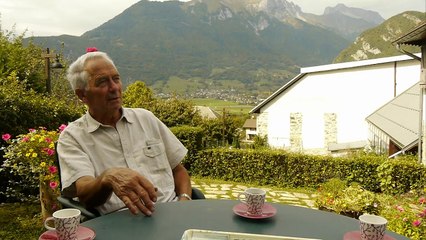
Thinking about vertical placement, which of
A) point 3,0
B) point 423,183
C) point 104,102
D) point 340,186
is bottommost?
point 423,183

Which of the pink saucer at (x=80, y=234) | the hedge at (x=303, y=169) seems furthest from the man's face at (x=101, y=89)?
the hedge at (x=303, y=169)

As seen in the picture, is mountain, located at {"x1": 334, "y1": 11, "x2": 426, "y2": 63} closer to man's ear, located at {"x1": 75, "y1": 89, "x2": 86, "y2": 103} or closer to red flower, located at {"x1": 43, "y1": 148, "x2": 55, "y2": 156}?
red flower, located at {"x1": 43, "y1": 148, "x2": 55, "y2": 156}

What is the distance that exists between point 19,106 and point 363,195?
4972mm

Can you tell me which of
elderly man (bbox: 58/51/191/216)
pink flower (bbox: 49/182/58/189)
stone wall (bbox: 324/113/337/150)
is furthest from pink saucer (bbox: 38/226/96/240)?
stone wall (bbox: 324/113/337/150)

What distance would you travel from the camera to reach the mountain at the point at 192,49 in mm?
94312

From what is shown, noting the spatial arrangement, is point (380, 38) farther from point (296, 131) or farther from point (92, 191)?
point (92, 191)

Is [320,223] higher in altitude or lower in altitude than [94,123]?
lower

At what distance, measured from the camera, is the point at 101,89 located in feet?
7.56

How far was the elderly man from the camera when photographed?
6.66ft

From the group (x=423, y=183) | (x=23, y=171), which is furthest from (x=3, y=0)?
(x=423, y=183)

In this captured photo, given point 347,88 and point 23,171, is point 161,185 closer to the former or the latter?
point 23,171

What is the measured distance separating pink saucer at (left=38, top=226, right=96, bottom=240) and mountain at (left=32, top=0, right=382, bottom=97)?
60218 mm

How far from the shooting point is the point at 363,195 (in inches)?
175

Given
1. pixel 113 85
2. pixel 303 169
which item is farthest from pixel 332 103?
pixel 113 85
